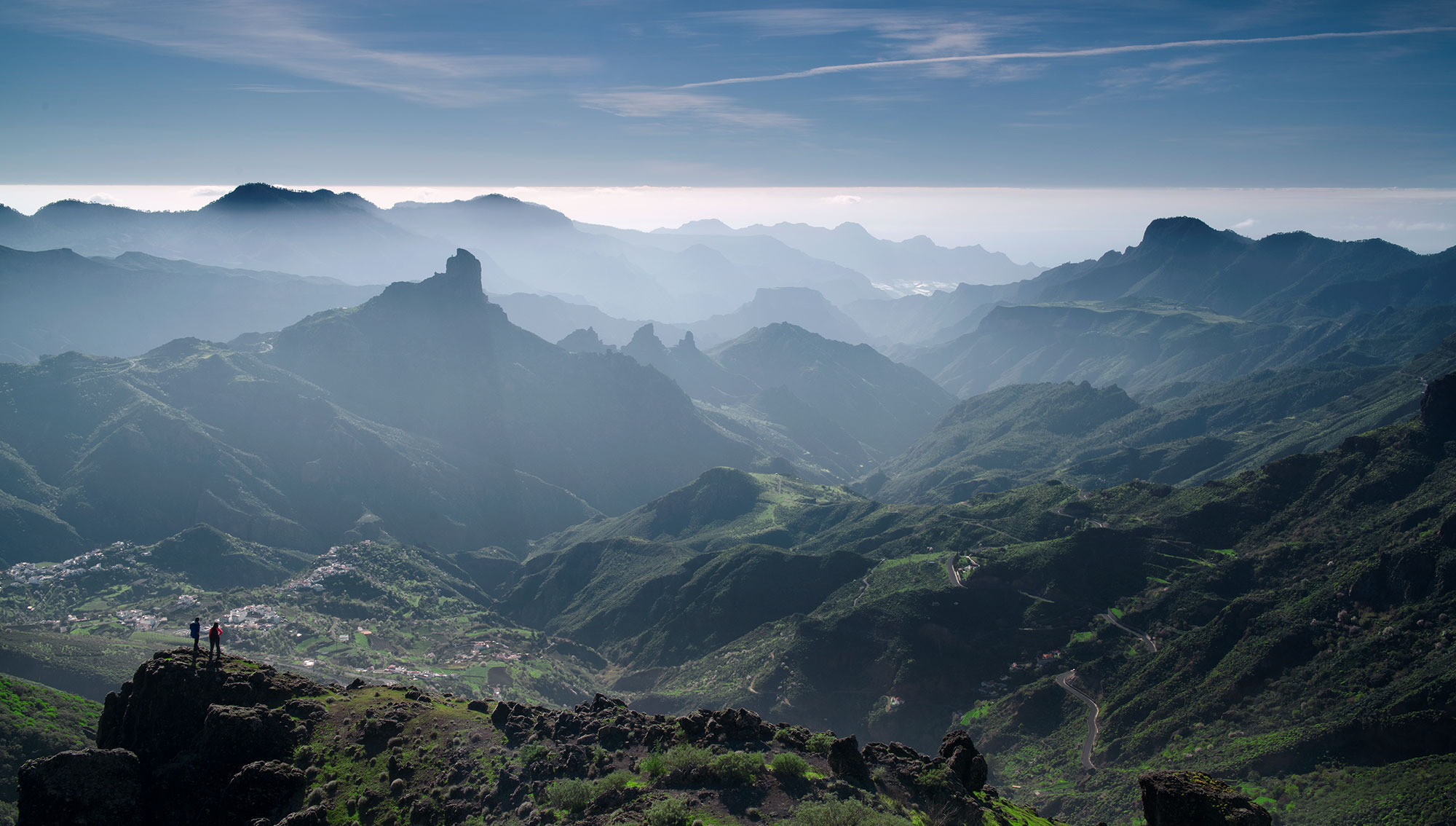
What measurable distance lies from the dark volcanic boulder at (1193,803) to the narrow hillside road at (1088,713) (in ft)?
198

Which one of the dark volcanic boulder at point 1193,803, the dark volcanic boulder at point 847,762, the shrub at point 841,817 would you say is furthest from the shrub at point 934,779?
the dark volcanic boulder at point 1193,803

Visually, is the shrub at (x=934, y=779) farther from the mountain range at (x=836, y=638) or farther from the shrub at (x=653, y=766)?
the shrub at (x=653, y=766)

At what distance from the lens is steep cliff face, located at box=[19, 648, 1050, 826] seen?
3297 cm

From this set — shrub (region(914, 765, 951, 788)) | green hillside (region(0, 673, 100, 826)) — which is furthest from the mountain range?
green hillside (region(0, 673, 100, 826))

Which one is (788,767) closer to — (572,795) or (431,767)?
(572,795)

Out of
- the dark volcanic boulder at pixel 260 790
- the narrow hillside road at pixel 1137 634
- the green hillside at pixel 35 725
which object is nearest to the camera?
the dark volcanic boulder at pixel 260 790

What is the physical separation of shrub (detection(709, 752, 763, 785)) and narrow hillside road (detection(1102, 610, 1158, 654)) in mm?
76654

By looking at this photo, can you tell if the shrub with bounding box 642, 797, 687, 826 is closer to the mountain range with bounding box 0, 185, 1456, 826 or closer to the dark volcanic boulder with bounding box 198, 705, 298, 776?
the mountain range with bounding box 0, 185, 1456, 826

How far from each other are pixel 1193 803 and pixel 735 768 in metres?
17.8

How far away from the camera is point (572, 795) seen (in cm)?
3384

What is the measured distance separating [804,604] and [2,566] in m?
163

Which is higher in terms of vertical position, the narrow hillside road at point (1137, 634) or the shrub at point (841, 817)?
the shrub at point (841, 817)

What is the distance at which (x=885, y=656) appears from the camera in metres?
106

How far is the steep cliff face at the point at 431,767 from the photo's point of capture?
32969mm
